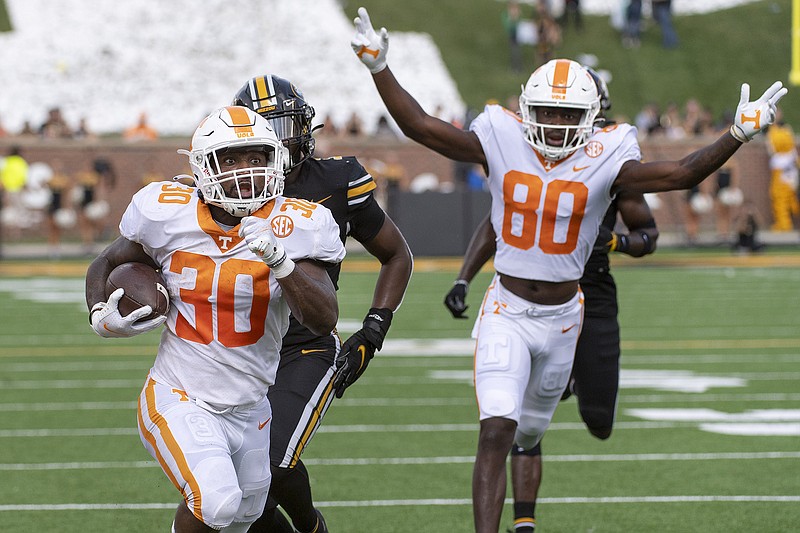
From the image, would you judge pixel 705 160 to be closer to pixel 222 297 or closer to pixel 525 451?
pixel 525 451

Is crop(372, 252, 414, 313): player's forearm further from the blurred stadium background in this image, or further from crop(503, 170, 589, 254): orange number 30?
the blurred stadium background

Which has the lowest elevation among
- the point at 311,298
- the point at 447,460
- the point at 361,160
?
the point at 361,160

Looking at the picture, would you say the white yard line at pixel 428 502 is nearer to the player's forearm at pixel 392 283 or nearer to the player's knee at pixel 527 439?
the player's knee at pixel 527 439

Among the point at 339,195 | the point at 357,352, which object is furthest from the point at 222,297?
the point at 339,195

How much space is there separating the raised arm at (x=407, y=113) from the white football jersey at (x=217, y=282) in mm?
1012

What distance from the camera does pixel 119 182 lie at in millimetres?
24812

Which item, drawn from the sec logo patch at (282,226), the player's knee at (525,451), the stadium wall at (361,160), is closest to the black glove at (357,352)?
the sec logo patch at (282,226)

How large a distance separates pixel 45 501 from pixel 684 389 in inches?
181

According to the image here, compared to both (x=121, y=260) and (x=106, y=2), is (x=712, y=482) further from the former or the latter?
(x=106, y=2)

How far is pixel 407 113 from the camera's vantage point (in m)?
5.36

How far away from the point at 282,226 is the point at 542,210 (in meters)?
1.57

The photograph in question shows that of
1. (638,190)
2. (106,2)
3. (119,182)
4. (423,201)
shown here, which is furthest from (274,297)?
(106,2)

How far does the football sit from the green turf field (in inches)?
73.6

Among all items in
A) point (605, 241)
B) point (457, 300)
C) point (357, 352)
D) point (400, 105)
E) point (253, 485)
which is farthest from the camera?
point (605, 241)
